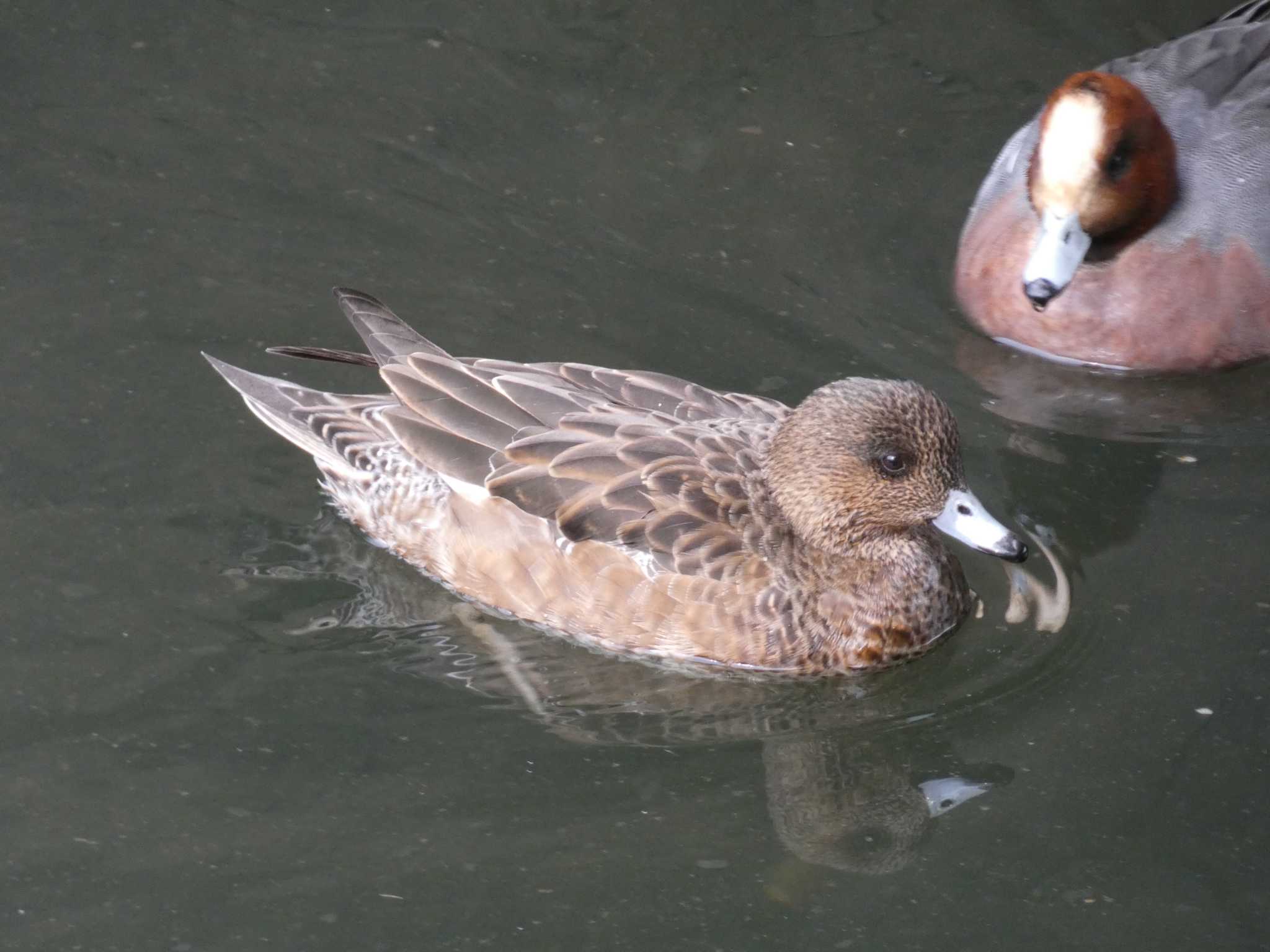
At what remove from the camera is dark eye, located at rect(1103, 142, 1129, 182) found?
5.50 metres

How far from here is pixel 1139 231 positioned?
5680 millimetres

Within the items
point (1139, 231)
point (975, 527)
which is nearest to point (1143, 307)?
point (1139, 231)

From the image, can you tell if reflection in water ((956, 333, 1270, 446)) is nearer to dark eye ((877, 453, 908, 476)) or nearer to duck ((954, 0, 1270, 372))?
duck ((954, 0, 1270, 372))

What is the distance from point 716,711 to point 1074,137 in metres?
2.30

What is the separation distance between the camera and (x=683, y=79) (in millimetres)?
6785

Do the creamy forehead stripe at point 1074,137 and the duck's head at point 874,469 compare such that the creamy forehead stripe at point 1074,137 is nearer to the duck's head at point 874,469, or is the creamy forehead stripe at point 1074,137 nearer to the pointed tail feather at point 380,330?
the duck's head at point 874,469

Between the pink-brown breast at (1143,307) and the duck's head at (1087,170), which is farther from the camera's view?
the pink-brown breast at (1143,307)

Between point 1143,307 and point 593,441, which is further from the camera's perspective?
point 1143,307

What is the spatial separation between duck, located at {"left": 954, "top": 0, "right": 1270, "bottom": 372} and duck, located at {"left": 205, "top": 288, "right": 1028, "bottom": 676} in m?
1.34

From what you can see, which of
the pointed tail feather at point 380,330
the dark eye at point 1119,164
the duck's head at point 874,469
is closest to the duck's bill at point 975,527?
the duck's head at point 874,469

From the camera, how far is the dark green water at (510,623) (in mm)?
3844

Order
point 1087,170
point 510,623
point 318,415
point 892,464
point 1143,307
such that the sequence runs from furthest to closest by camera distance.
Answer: point 1143,307 → point 1087,170 → point 318,415 → point 510,623 → point 892,464

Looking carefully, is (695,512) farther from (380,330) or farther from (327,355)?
(327,355)

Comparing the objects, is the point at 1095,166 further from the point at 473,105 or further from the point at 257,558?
the point at 257,558
